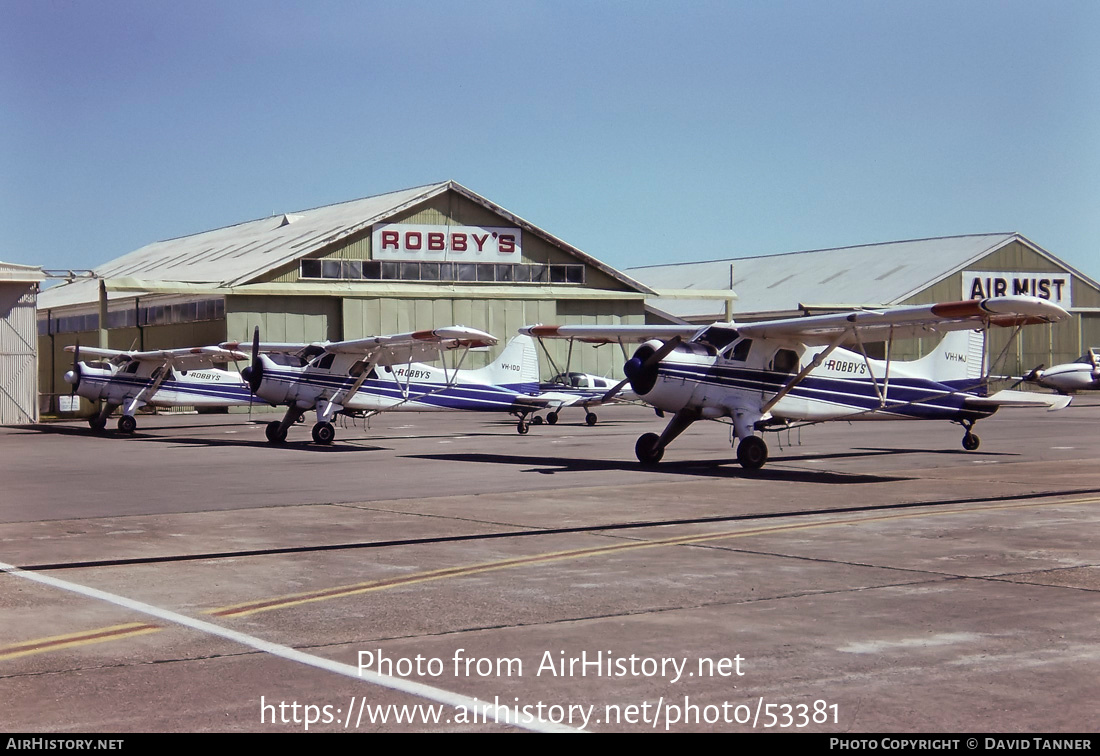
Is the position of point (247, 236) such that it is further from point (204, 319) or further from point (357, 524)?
point (357, 524)

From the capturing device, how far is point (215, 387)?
39.1 metres

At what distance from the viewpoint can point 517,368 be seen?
A: 36.0 meters

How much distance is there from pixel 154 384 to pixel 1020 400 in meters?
26.5

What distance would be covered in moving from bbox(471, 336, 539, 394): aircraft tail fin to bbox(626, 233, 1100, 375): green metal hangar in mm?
30186

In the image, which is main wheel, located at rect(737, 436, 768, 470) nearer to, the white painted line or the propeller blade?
the propeller blade

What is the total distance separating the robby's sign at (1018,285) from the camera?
70.4 meters

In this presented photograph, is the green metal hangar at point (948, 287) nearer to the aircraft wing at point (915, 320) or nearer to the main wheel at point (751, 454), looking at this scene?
the aircraft wing at point (915, 320)

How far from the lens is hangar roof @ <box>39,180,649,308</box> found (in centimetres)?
5759

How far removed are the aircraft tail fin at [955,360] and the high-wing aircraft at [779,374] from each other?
3.54ft

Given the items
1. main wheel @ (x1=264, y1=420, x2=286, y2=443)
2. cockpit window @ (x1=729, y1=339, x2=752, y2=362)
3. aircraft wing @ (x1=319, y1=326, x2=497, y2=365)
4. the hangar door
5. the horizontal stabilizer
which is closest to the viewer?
cockpit window @ (x1=729, y1=339, x2=752, y2=362)

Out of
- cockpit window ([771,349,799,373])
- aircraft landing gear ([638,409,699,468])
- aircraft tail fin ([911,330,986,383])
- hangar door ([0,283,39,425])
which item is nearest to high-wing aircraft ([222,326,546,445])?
aircraft landing gear ([638,409,699,468])

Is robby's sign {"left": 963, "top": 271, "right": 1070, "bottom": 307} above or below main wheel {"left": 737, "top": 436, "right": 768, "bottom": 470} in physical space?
above

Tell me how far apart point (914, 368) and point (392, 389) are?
13.9 m

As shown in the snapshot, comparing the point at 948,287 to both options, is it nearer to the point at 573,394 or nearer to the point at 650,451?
the point at 573,394
